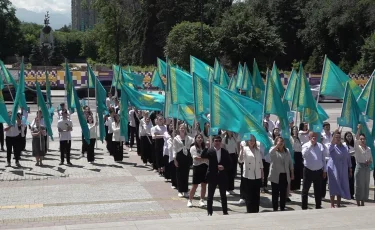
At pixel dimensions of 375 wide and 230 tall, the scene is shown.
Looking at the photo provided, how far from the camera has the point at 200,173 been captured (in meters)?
11.3

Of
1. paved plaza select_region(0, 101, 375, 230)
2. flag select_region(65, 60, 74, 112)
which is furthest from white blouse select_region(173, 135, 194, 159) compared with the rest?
flag select_region(65, 60, 74, 112)

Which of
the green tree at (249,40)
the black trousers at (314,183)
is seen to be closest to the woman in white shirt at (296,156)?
the black trousers at (314,183)

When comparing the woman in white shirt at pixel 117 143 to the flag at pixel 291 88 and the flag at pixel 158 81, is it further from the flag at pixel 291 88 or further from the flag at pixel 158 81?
the flag at pixel 291 88

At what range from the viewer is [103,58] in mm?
88125

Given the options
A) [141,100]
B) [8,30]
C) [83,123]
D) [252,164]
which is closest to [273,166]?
[252,164]

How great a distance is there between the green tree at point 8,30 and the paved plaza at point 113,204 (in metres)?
73.7

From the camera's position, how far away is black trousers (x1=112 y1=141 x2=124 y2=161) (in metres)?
17.2

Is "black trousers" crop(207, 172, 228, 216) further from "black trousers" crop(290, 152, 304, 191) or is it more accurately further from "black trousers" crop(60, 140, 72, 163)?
"black trousers" crop(60, 140, 72, 163)

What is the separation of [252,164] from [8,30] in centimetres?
8244

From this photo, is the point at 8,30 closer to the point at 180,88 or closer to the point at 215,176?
the point at 180,88

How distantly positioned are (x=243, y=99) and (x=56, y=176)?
577 cm

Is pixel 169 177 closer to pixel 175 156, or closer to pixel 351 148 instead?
pixel 175 156

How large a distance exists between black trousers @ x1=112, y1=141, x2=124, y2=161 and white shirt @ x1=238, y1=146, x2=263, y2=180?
6.97 m

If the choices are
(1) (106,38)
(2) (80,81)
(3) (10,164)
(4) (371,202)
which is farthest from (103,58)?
Answer: (4) (371,202)
